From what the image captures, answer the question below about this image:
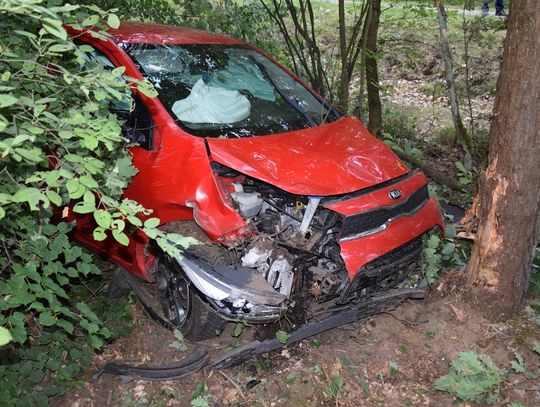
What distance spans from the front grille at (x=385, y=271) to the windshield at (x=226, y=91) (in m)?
1.32

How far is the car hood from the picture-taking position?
343 cm

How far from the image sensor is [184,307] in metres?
3.68

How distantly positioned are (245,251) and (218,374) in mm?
872

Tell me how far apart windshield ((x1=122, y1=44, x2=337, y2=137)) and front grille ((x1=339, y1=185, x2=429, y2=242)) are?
1071 mm

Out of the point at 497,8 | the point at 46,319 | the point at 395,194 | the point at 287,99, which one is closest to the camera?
the point at 46,319

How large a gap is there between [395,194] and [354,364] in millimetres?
1190

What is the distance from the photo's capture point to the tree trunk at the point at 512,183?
10.6 ft

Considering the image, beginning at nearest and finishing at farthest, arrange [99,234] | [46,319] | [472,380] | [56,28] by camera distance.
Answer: [56,28]
[99,234]
[46,319]
[472,380]

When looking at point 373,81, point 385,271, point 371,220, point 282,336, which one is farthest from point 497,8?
point 282,336

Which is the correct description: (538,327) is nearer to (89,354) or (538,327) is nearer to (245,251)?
(245,251)

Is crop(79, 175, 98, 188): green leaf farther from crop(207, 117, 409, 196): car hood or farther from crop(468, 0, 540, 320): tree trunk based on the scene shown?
crop(468, 0, 540, 320): tree trunk

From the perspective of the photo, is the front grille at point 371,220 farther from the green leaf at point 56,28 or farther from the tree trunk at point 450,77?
the tree trunk at point 450,77

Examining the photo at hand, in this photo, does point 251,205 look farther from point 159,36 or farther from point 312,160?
point 159,36

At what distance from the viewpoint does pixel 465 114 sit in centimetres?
922
